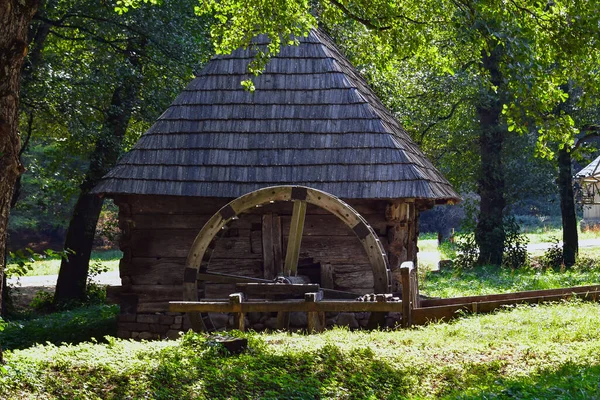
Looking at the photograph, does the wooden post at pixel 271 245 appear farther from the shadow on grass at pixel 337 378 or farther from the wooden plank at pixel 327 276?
the shadow on grass at pixel 337 378

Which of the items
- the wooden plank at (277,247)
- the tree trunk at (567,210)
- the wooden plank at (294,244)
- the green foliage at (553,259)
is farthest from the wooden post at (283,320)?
the tree trunk at (567,210)

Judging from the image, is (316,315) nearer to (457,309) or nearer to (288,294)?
(288,294)

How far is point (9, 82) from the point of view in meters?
7.14

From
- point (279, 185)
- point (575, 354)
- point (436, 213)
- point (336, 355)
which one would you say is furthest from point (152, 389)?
point (436, 213)

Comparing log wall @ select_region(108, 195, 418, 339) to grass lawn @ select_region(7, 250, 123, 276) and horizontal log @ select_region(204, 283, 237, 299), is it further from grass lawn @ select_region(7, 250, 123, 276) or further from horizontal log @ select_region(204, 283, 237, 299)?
grass lawn @ select_region(7, 250, 123, 276)

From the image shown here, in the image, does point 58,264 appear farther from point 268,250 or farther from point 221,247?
point 268,250

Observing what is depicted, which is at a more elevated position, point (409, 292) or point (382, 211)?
point (382, 211)

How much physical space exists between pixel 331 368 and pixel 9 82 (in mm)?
3832

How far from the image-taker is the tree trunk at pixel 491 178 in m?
24.3

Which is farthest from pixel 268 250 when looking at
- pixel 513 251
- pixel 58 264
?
pixel 58 264

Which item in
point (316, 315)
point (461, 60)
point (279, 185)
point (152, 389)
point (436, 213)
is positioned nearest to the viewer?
point (152, 389)

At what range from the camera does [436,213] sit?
1944 inches

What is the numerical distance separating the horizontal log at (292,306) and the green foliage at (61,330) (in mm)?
4393

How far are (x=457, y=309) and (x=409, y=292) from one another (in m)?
0.83
